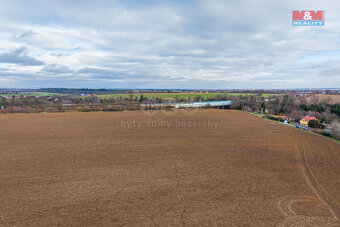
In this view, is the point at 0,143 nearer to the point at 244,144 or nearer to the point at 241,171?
the point at 241,171

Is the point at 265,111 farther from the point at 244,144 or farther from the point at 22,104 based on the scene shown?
the point at 22,104

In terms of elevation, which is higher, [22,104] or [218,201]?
[22,104]

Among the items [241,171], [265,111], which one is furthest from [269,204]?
[265,111]

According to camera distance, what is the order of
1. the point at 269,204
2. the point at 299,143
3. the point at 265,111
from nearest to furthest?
the point at 269,204, the point at 299,143, the point at 265,111

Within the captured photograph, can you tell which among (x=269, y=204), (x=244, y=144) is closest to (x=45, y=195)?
(x=269, y=204)

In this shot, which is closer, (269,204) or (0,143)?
(269,204)

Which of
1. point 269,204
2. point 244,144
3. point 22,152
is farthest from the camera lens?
point 244,144
